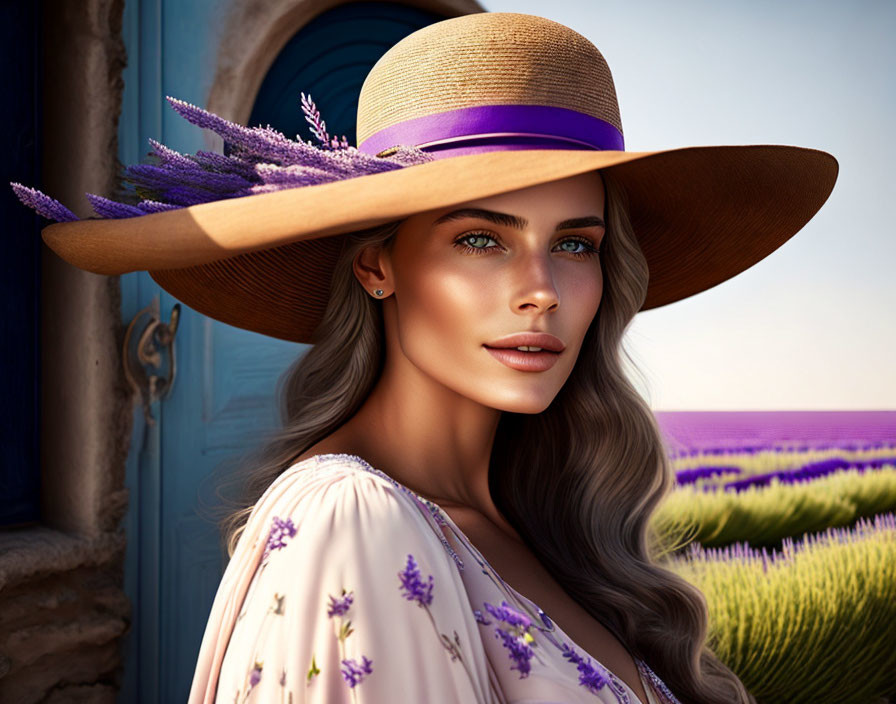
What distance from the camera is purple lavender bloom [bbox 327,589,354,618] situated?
3.17 ft

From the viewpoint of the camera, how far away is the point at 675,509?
3145 millimetres

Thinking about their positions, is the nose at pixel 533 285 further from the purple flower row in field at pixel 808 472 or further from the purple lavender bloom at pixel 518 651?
the purple flower row in field at pixel 808 472

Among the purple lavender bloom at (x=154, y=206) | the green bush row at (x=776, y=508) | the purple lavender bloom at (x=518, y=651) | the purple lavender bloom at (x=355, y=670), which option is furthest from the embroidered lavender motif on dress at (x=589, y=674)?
the green bush row at (x=776, y=508)

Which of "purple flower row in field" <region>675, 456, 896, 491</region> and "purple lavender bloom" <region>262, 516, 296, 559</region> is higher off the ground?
"purple lavender bloom" <region>262, 516, 296, 559</region>

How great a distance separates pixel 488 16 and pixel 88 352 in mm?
1534

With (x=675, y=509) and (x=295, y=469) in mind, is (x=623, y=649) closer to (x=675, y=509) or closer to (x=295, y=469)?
(x=295, y=469)

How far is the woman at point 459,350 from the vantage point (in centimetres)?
101

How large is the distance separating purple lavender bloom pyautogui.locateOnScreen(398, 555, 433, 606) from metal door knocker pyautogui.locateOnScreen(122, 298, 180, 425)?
5.51 ft

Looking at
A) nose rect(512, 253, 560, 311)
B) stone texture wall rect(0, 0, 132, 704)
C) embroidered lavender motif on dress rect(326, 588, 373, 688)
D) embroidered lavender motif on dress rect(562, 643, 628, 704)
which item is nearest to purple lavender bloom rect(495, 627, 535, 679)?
embroidered lavender motif on dress rect(562, 643, 628, 704)

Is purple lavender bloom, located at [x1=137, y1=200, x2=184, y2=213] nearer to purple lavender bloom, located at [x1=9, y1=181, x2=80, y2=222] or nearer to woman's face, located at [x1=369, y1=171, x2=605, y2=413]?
purple lavender bloom, located at [x1=9, y1=181, x2=80, y2=222]

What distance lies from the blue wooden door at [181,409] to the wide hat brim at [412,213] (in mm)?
962

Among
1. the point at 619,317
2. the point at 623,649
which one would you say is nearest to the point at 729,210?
the point at 619,317

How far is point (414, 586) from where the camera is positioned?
1.00 meters

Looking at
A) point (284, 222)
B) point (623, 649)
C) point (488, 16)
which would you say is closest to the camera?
point (284, 222)
